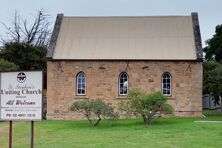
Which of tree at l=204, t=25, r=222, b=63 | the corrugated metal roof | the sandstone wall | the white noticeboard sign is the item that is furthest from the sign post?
tree at l=204, t=25, r=222, b=63

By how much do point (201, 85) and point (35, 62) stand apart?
899 inches

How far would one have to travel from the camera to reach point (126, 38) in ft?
136

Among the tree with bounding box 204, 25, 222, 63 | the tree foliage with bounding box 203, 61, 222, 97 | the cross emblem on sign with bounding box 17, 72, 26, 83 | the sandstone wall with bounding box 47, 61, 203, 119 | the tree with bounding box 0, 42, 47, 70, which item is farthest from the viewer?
the tree with bounding box 204, 25, 222, 63

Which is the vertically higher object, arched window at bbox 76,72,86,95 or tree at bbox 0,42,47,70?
tree at bbox 0,42,47,70

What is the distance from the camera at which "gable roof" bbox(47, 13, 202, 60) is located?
39.6 meters

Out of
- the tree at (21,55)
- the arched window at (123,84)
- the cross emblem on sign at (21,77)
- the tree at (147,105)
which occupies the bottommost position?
the tree at (147,105)

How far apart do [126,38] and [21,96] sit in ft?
96.0

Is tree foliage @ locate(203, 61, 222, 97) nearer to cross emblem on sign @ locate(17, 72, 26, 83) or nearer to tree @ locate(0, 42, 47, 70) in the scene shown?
tree @ locate(0, 42, 47, 70)

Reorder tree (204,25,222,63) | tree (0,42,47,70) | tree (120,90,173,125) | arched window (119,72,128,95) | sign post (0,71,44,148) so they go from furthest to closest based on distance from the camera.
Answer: tree (204,25,222,63), tree (0,42,47,70), arched window (119,72,128,95), tree (120,90,173,125), sign post (0,71,44,148)

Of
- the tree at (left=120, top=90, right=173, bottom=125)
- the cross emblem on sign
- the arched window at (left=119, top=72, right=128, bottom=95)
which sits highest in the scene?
the arched window at (left=119, top=72, right=128, bottom=95)

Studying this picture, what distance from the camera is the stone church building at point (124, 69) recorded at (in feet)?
129

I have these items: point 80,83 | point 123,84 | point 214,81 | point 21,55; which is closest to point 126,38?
point 123,84

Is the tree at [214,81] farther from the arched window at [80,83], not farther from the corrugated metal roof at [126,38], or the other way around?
the arched window at [80,83]

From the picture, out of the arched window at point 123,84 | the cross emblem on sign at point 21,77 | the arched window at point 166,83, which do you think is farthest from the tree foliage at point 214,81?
the cross emblem on sign at point 21,77
